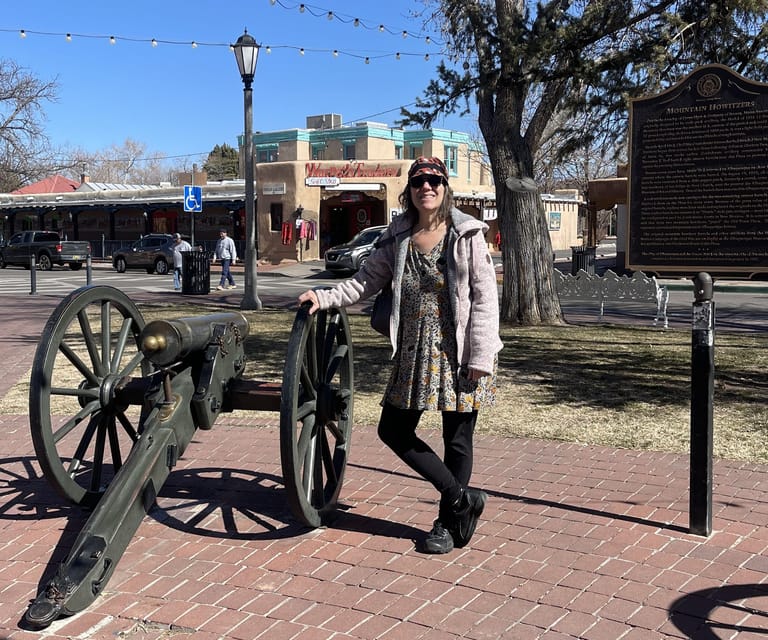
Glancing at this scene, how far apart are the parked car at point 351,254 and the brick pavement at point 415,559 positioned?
71.6 ft

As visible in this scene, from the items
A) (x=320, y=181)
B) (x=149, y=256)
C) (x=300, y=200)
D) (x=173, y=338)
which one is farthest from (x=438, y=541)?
(x=320, y=181)

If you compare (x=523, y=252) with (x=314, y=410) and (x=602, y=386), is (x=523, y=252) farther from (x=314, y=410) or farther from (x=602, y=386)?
(x=314, y=410)

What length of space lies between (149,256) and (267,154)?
1249 inches

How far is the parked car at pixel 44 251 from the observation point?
35.2 meters

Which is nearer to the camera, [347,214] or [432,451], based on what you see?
[432,451]

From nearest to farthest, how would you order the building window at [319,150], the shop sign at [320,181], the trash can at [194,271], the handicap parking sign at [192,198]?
the trash can at [194,271] < the handicap parking sign at [192,198] < the shop sign at [320,181] < the building window at [319,150]

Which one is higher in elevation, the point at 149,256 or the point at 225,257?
the point at 225,257

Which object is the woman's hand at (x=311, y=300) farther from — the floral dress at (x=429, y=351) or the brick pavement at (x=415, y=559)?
the brick pavement at (x=415, y=559)

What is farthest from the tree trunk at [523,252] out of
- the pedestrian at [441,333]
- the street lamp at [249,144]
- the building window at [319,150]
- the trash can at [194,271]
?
the building window at [319,150]

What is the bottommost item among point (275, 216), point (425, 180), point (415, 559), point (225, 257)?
point (415, 559)

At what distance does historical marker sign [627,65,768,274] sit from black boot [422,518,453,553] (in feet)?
10.7

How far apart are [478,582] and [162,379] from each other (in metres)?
1.61

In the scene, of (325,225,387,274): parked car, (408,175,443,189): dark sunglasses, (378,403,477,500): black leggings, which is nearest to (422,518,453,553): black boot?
(378,403,477,500): black leggings

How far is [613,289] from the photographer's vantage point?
14133mm
